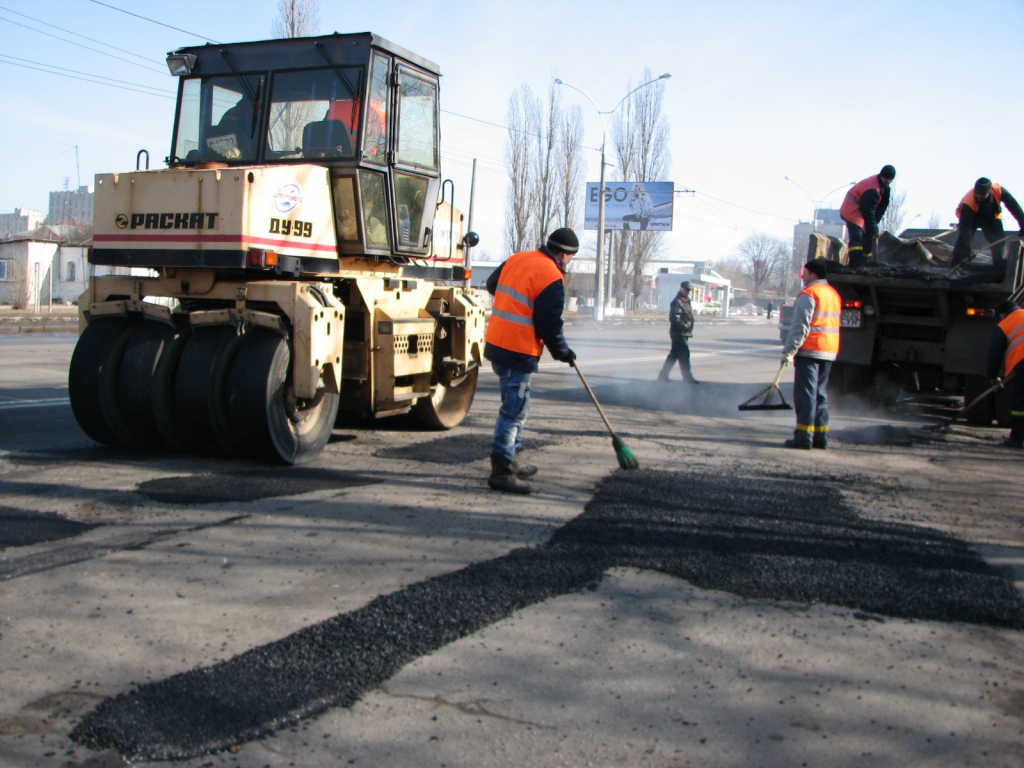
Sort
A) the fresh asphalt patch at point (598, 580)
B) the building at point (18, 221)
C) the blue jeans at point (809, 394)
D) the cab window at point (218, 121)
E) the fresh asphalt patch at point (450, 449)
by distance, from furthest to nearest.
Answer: the building at point (18, 221) → the blue jeans at point (809, 394) → the cab window at point (218, 121) → the fresh asphalt patch at point (450, 449) → the fresh asphalt patch at point (598, 580)

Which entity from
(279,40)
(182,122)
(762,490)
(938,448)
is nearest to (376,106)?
(279,40)

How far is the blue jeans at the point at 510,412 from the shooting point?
224 inches

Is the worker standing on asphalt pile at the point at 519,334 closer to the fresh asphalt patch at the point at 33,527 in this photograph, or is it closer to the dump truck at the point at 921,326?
the fresh asphalt patch at the point at 33,527

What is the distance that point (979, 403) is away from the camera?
9531 millimetres

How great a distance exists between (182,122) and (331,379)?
9.02 feet

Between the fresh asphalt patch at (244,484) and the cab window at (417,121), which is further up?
the cab window at (417,121)

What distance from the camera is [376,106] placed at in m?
6.96

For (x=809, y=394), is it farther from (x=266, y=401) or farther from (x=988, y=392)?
(x=266, y=401)

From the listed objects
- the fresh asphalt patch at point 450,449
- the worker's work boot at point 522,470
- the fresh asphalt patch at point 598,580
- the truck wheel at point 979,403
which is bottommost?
the fresh asphalt patch at point 598,580

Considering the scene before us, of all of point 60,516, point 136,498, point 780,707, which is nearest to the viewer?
point 780,707

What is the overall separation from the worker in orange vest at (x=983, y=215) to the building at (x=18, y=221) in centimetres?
9727

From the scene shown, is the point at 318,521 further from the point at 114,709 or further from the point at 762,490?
the point at 762,490

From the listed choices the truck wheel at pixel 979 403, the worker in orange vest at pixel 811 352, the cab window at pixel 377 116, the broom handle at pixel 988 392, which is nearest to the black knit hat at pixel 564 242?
the cab window at pixel 377 116

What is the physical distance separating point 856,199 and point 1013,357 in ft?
9.11
